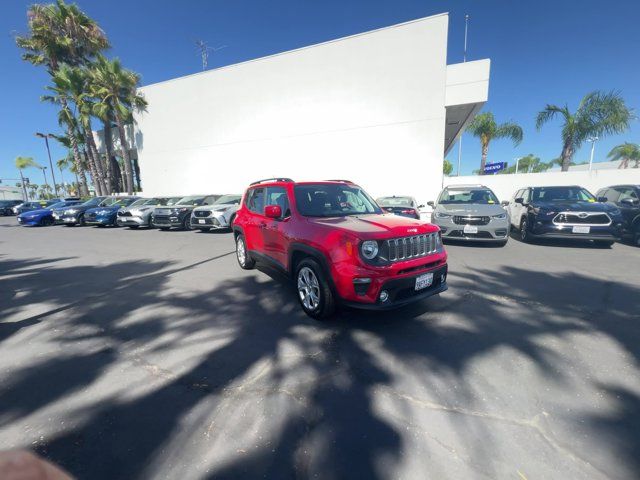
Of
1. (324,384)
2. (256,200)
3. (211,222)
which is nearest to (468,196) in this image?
(256,200)

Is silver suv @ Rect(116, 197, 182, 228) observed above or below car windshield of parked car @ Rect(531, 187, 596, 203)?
below

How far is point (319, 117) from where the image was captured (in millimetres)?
16922

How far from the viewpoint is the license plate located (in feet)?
11.3

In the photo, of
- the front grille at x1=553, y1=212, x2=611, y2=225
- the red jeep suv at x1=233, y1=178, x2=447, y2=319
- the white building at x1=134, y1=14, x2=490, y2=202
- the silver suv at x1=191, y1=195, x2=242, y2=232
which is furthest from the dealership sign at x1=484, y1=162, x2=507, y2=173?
the red jeep suv at x1=233, y1=178, x2=447, y2=319

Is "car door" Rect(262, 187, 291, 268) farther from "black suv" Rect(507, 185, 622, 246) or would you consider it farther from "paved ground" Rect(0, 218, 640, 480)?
"black suv" Rect(507, 185, 622, 246)

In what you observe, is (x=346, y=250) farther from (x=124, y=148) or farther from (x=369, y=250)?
(x=124, y=148)

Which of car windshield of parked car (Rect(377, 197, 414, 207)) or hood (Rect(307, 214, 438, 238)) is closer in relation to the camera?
hood (Rect(307, 214, 438, 238))

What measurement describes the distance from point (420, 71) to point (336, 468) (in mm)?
16822

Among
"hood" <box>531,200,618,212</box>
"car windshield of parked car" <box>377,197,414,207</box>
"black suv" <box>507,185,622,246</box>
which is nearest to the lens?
"black suv" <box>507,185,622,246</box>

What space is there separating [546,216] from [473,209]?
1853 mm

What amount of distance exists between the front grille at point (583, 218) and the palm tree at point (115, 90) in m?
26.5

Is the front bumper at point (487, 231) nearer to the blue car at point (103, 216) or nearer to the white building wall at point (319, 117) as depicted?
the white building wall at point (319, 117)

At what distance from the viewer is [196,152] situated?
20.8 metres

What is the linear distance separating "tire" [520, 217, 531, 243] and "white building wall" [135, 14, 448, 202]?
658 cm
